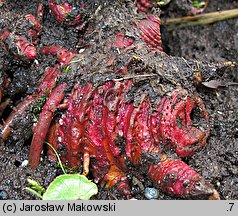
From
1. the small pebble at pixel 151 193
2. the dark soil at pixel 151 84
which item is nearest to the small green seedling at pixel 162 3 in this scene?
the dark soil at pixel 151 84

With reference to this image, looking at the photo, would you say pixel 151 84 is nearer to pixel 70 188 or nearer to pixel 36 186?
pixel 70 188

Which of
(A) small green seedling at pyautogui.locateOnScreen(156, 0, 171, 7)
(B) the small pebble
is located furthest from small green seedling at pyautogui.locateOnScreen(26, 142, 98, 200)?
(A) small green seedling at pyautogui.locateOnScreen(156, 0, 171, 7)

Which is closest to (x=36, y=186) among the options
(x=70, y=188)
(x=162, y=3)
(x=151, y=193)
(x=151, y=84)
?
(x=70, y=188)

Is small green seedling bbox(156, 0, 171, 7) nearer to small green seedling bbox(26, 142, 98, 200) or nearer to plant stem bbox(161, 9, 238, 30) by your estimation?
plant stem bbox(161, 9, 238, 30)
